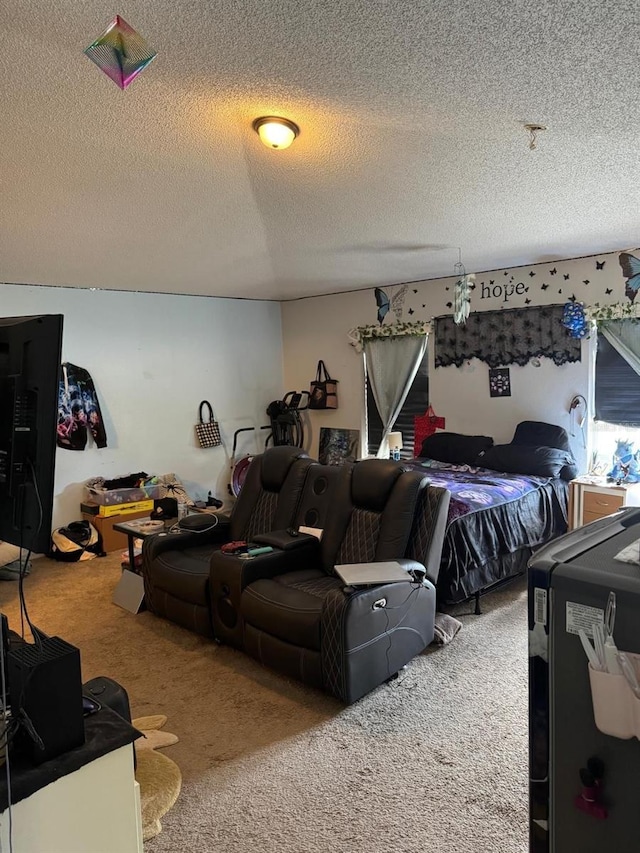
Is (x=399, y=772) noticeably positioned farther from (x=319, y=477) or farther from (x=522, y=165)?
(x=522, y=165)

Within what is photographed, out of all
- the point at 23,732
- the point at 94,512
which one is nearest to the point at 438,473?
the point at 94,512

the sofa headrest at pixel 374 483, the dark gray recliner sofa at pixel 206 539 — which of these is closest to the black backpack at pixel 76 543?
the dark gray recliner sofa at pixel 206 539

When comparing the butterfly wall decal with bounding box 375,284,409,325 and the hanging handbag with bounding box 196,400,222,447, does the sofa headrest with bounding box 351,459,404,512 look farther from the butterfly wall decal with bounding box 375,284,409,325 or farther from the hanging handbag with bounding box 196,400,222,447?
the hanging handbag with bounding box 196,400,222,447

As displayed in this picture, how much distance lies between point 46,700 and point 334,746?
5.03 ft

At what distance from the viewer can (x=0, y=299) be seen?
4941 mm

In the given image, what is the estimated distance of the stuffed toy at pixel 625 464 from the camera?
4301 mm

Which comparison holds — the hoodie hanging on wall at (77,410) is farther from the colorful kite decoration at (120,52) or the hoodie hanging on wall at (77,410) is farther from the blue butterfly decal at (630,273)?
the blue butterfly decal at (630,273)

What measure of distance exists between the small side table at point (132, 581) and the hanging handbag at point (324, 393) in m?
2.81

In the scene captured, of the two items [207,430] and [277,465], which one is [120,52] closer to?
[277,465]

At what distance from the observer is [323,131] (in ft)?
7.81

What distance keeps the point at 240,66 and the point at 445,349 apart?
4074 millimetres

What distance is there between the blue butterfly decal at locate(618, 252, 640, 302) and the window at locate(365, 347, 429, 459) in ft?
6.28

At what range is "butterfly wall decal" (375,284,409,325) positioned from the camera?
6000 millimetres

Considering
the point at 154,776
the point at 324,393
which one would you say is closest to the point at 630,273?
the point at 324,393
